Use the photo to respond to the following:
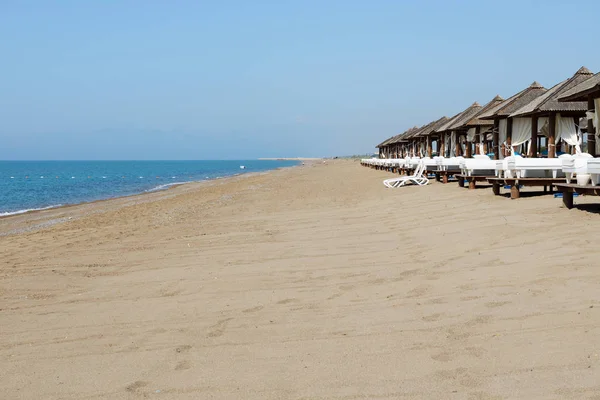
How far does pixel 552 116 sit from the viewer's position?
1312cm

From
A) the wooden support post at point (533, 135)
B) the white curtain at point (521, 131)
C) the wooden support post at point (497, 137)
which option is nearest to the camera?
the wooden support post at point (533, 135)

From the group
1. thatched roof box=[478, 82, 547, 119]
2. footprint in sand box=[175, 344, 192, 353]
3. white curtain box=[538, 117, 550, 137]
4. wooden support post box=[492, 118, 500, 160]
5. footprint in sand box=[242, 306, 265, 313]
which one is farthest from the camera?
wooden support post box=[492, 118, 500, 160]

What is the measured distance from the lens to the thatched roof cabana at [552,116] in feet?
40.6

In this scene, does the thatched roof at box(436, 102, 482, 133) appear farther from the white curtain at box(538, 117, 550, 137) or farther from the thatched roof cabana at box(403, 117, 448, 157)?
the white curtain at box(538, 117, 550, 137)

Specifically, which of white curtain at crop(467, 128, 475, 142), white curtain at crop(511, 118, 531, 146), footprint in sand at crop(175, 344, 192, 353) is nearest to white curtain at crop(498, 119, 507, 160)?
white curtain at crop(511, 118, 531, 146)

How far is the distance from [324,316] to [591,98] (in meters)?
7.88

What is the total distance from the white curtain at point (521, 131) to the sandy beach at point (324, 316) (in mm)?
7849

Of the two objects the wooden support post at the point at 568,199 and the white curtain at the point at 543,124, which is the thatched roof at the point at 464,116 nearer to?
the white curtain at the point at 543,124

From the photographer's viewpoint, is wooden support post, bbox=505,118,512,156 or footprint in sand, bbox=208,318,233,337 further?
wooden support post, bbox=505,118,512,156

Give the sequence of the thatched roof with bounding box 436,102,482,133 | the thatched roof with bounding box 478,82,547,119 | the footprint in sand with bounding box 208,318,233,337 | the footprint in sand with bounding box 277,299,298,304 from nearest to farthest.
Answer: the footprint in sand with bounding box 208,318,233,337
the footprint in sand with bounding box 277,299,298,304
the thatched roof with bounding box 478,82,547,119
the thatched roof with bounding box 436,102,482,133

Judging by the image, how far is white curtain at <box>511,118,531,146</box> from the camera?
1499cm

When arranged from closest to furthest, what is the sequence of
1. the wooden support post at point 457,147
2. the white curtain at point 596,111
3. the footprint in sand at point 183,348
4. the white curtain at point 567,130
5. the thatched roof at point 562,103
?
the footprint in sand at point 183,348, the white curtain at point 596,111, the thatched roof at point 562,103, the white curtain at point 567,130, the wooden support post at point 457,147

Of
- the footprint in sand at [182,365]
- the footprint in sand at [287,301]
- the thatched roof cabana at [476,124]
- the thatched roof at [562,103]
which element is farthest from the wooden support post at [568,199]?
the thatched roof cabana at [476,124]

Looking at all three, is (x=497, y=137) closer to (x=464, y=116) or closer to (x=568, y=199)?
(x=464, y=116)
